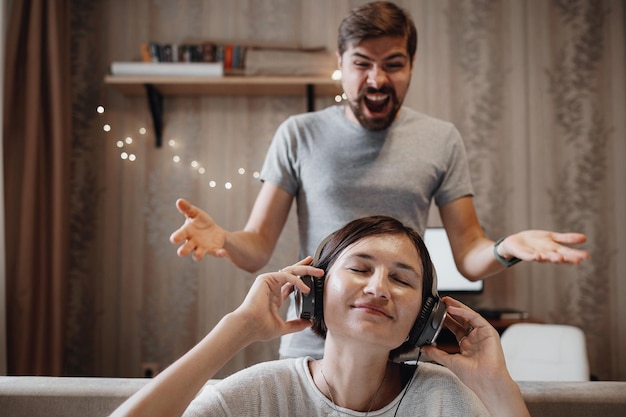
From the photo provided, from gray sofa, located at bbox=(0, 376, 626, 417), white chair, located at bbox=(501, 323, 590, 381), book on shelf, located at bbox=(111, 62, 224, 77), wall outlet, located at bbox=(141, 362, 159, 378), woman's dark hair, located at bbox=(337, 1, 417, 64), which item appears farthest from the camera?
wall outlet, located at bbox=(141, 362, 159, 378)

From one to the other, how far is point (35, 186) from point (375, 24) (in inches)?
85.1

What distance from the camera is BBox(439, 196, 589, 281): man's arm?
1126mm

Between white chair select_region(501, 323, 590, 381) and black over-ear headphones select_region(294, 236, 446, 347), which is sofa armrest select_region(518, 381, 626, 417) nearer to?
black over-ear headphones select_region(294, 236, 446, 347)

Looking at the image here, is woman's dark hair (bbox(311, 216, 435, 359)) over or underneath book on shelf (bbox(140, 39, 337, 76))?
underneath

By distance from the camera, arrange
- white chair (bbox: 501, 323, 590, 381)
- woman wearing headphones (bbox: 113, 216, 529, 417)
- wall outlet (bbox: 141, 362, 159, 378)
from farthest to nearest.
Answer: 1. wall outlet (bbox: 141, 362, 159, 378)
2. white chair (bbox: 501, 323, 590, 381)
3. woman wearing headphones (bbox: 113, 216, 529, 417)

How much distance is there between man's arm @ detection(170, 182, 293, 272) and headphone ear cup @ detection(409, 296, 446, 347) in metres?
0.44

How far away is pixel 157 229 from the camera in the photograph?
330 centimetres

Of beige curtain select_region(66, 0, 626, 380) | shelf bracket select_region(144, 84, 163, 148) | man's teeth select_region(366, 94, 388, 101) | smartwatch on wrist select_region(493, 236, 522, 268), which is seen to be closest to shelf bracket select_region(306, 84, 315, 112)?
beige curtain select_region(66, 0, 626, 380)

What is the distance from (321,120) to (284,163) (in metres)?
0.16

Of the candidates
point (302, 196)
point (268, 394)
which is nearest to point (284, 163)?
point (302, 196)

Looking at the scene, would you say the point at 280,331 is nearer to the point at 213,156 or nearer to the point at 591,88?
the point at 213,156

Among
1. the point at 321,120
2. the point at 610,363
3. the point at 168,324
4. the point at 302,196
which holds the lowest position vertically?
the point at 610,363

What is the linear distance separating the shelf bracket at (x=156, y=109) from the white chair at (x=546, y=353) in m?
2.18

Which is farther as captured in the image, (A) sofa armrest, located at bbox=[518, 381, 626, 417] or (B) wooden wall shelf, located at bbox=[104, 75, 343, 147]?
(B) wooden wall shelf, located at bbox=[104, 75, 343, 147]
